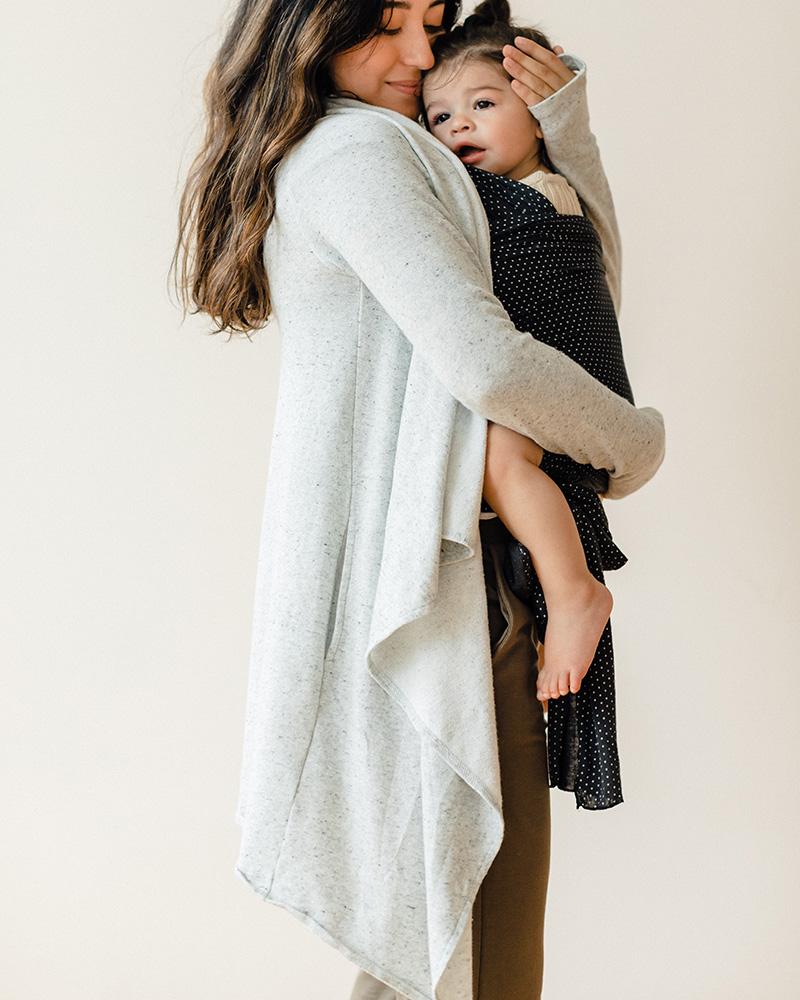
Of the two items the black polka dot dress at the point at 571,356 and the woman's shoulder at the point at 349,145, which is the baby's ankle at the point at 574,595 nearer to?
the black polka dot dress at the point at 571,356

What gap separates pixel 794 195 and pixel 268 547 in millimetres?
1166

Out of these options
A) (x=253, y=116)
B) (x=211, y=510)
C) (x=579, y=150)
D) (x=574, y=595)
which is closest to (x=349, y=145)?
(x=253, y=116)

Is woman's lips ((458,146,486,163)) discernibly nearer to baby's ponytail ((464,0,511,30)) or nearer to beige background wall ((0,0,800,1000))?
baby's ponytail ((464,0,511,30))

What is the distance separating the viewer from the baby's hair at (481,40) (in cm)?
136

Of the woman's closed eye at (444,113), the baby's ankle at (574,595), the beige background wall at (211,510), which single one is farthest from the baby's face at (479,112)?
the beige background wall at (211,510)

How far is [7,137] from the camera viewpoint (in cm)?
188

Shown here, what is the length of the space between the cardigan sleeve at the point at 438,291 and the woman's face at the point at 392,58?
0.39 ft

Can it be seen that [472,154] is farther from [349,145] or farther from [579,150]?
[349,145]

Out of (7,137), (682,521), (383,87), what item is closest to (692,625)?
(682,521)

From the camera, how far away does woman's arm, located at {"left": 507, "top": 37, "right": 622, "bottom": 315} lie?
1343mm

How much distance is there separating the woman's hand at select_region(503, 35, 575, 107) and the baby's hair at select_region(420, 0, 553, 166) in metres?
0.02

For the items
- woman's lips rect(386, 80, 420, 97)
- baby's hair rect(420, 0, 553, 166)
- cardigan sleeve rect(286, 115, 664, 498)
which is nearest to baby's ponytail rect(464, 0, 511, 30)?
baby's hair rect(420, 0, 553, 166)

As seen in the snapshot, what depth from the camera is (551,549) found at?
3.82 ft

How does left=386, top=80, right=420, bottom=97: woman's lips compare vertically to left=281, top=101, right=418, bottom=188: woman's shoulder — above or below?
above
